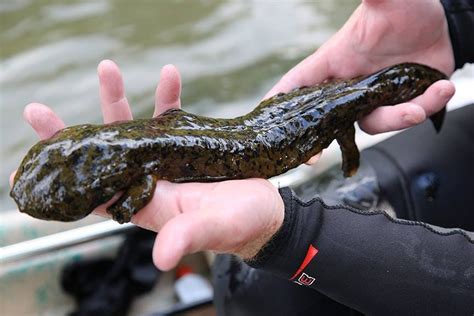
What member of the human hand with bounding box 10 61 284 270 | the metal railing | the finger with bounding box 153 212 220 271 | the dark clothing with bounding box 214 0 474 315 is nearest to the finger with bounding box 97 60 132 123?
the human hand with bounding box 10 61 284 270

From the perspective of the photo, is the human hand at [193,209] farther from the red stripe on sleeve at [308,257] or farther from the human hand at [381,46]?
the human hand at [381,46]

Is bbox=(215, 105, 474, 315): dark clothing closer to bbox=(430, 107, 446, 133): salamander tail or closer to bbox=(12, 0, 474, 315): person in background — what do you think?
bbox=(12, 0, 474, 315): person in background

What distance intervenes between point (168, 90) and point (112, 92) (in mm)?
178

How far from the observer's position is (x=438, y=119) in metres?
2.22

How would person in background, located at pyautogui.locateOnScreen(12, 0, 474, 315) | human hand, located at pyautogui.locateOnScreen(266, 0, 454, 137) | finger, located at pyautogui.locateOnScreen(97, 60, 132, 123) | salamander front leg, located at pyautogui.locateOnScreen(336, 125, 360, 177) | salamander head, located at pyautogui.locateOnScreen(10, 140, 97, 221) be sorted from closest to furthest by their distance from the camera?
person in background, located at pyautogui.locateOnScreen(12, 0, 474, 315) < salamander head, located at pyautogui.locateOnScreen(10, 140, 97, 221) < finger, located at pyautogui.locateOnScreen(97, 60, 132, 123) < salamander front leg, located at pyautogui.locateOnScreen(336, 125, 360, 177) < human hand, located at pyautogui.locateOnScreen(266, 0, 454, 137)

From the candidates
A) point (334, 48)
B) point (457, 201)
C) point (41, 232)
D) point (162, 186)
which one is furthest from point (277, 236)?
point (41, 232)

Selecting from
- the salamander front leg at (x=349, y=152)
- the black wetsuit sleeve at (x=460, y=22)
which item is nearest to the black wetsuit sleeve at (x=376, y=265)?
the salamander front leg at (x=349, y=152)

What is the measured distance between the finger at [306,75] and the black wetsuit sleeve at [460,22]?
1.72 feet

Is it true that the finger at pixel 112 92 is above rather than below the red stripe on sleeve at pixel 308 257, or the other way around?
above

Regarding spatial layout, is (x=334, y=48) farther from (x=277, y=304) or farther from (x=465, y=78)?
(x=465, y=78)

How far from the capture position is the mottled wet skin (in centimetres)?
138

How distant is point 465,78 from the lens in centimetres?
338

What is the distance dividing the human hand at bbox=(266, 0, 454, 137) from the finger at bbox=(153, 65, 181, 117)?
0.52 meters

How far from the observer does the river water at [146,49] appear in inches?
204
